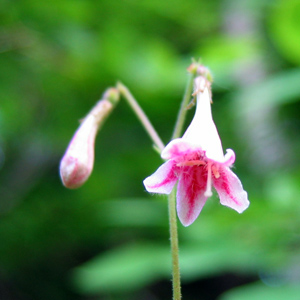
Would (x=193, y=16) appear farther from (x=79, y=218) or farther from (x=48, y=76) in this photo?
(x=79, y=218)

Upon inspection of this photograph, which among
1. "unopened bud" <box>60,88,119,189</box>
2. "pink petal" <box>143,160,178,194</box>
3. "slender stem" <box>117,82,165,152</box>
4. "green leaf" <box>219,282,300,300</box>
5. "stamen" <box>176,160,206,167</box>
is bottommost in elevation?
"green leaf" <box>219,282,300,300</box>

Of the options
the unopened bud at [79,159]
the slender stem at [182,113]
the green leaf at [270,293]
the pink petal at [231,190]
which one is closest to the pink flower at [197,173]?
the pink petal at [231,190]

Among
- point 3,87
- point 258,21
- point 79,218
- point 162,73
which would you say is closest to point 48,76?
point 3,87

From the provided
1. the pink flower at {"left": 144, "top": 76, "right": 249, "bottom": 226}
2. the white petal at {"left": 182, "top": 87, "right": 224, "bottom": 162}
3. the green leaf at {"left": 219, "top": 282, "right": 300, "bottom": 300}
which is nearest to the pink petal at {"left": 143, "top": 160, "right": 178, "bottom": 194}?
the pink flower at {"left": 144, "top": 76, "right": 249, "bottom": 226}

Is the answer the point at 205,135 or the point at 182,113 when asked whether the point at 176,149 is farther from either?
the point at 182,113

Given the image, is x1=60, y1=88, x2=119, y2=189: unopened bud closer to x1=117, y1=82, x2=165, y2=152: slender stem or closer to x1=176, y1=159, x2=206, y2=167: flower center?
x1=117, y1=82, x2=165, y2=152: slender stem

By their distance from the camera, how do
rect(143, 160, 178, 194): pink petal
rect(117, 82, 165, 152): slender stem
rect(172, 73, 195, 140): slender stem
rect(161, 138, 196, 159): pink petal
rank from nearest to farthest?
rect(161, 138, 196, 159): pink petal → rect(143, 160, 178, 194): pink petal → rect(172, 73, 195, 140): slender stem → rect(117, 82, 165, 152): slender stem

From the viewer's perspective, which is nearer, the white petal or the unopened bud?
the white petal

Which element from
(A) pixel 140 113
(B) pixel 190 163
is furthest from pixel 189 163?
(A) pixel 140 113

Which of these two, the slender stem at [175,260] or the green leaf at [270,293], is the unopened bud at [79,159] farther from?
the green leaf at [270,293]
